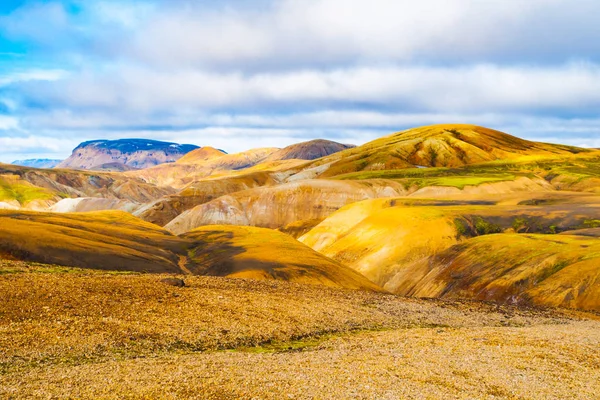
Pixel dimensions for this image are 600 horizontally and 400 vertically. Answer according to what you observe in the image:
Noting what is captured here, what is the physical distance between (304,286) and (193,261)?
21.3 m

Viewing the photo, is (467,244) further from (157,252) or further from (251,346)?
(251,346)

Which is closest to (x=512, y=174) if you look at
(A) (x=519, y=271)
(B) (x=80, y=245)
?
(A) (x=519, y=271)

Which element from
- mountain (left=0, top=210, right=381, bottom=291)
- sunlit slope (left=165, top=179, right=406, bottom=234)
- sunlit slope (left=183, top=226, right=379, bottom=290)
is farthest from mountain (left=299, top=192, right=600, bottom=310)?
sunlit slope (left=165, top=179, right=406, bottom=234)

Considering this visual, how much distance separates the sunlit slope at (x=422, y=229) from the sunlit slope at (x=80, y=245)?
3035 centimetres

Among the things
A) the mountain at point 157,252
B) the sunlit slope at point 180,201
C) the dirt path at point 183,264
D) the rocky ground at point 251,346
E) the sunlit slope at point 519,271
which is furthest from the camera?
A: the sunlit slope at point 180,201

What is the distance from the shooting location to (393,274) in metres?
75.8

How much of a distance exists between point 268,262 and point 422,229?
1404 inches

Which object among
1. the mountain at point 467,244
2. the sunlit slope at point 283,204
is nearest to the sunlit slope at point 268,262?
the mountain at point 467,244

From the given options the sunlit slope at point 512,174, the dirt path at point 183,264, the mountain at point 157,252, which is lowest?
the dirt path at point 183,264

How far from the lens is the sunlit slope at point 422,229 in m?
78.2

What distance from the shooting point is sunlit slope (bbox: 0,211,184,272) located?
150 feet

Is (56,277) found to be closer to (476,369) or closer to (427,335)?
(427,335)

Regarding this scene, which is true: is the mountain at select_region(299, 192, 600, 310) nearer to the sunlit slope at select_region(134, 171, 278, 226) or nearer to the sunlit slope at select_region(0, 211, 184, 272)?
the sunlit slope at select_region(0, 211, 184, 272)

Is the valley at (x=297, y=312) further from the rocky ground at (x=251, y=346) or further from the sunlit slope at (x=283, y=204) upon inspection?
the sunlit slope at (x=283, y=204)
